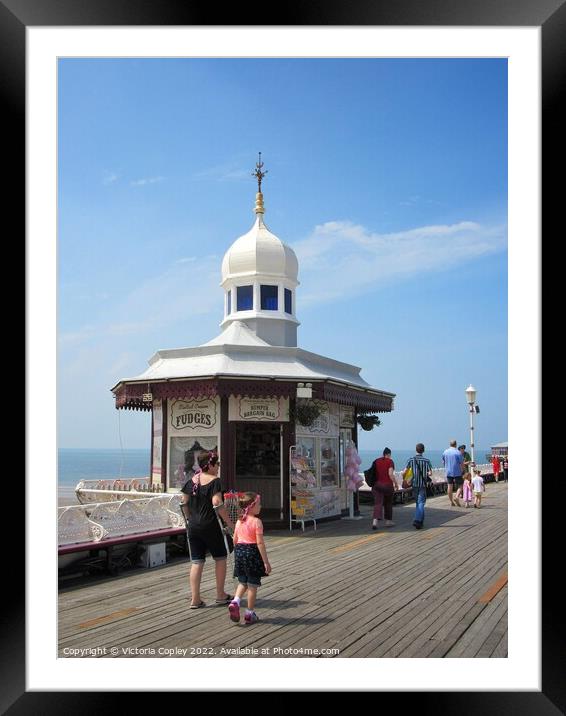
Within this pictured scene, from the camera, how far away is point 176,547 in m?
10.9

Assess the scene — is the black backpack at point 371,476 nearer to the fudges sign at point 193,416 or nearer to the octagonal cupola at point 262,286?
the fudges sign at point 193,416

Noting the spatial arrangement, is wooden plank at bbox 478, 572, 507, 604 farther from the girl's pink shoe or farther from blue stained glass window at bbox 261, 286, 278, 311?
blue stained glass window at bbox 261, 286, 278, 311

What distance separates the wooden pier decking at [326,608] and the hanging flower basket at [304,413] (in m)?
3.04

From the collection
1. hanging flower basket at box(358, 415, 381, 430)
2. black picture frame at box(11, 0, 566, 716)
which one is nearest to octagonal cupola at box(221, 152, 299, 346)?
hanging flower basket at box(358, 415, 381, 430)

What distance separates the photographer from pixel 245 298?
1731 cm

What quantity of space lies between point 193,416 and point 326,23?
30.7 feet

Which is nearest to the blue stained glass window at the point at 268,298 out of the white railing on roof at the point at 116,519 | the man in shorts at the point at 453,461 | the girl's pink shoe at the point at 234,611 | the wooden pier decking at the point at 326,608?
the man in shorts at the point at 453,461

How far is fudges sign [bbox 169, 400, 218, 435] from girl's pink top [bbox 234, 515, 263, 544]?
22.6 ft

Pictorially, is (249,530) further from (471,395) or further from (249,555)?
(471,395)

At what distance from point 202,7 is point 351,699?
5917 millimetres

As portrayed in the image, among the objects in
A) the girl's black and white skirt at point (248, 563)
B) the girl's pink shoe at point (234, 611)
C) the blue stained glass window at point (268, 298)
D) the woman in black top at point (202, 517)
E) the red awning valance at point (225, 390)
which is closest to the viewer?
the girl's pink shoe at point (234, 611)

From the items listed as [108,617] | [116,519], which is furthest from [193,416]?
[108,617]

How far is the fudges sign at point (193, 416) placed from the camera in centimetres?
1354
